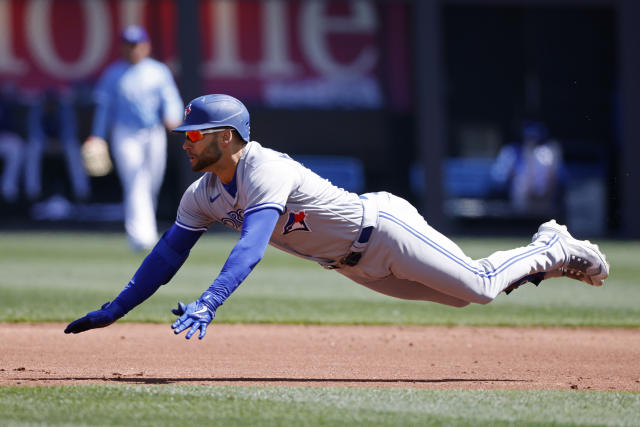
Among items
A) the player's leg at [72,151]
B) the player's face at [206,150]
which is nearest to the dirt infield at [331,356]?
the player's face at [206,150]

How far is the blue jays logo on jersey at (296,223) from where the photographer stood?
187 inches

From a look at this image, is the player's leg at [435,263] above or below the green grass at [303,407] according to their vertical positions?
above

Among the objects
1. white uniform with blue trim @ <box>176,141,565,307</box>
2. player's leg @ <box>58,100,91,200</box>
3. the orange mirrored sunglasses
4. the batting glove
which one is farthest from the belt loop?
player's leg @ <box>58,100,91,200</box>

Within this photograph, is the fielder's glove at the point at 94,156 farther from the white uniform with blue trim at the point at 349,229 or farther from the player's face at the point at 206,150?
the player's face at the point at 206,150

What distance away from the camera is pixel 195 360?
18.9ft

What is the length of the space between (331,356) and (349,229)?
4.53 feet

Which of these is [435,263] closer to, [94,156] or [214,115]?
[214,115]

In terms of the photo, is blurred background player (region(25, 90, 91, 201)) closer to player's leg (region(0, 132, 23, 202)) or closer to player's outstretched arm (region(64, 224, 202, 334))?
player's leg (region(0, 132, 23, 202))

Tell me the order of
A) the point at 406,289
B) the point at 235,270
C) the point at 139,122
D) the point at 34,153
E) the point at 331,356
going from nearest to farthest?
1. the point at 235,270
2. the point at 406,289
3. the point at 331,356
4. the point at 139,122
5. the point at 34,153

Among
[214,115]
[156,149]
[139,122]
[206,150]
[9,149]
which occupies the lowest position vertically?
[9,149]

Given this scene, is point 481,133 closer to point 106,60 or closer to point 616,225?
point 616,225

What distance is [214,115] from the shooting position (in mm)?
4609

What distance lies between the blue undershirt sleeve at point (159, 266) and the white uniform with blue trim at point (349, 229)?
7cm

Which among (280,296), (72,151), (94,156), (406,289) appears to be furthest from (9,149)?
(406,289)
